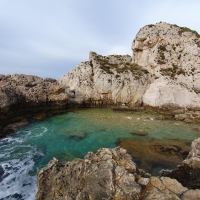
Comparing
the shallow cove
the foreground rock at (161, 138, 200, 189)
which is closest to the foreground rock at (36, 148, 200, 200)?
the foreground rock at (161, 138, 200, 189)

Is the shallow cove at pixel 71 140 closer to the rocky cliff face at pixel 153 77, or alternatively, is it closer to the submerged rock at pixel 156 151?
the submerged rock at pixel 156 151

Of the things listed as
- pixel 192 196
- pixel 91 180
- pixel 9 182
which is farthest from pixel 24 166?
pixel 192 196

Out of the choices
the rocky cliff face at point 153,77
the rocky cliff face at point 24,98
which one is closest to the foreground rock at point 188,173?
the rocky cliff face at point 24,98

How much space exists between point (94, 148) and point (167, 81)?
31496 millimetres

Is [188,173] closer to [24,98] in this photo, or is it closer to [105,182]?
[105,182]

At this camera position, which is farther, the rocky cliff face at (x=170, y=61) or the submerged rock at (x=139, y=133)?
the rocky cliff face at (x=170, y=61)

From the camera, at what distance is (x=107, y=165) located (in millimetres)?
8875

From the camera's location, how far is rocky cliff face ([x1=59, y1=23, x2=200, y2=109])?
4200 cm

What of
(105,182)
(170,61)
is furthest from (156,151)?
(170,61)

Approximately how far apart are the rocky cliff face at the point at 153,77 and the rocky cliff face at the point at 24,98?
246 inches

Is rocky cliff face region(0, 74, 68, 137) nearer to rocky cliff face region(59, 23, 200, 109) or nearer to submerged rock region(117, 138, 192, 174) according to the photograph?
rocky cliff face region(59, 23, 200, 109)

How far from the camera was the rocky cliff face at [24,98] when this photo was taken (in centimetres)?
2784

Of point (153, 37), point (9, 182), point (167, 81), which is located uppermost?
point (153, 37)

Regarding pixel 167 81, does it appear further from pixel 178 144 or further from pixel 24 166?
pixel 24 166
